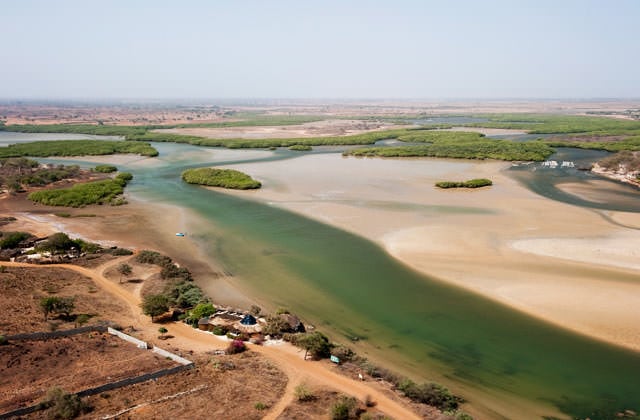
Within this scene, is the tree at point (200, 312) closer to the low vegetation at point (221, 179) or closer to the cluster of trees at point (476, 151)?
the low vegetation at point (221, 179)

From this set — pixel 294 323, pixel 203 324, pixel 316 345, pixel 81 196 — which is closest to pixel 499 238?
pixel 294 323

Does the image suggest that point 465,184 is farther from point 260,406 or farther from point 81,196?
point 260,406

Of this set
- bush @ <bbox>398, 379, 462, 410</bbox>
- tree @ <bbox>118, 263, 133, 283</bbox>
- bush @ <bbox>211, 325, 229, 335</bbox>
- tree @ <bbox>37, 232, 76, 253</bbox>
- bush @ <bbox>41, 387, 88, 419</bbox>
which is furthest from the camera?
tree @ <bbox>37, 232, 76, 253</bbox>

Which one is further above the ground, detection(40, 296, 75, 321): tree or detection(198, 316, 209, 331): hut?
detection(40, 296, 75, 321): tree

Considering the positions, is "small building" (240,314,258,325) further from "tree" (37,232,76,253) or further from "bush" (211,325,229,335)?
"tree" (37,232,76,253)

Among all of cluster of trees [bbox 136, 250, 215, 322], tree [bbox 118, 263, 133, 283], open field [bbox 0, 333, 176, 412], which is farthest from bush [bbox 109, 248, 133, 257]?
open field [bbox 0, 333, 176, 412]

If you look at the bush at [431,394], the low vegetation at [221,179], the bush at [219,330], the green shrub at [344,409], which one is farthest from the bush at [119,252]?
the low vegetation at [221,179]

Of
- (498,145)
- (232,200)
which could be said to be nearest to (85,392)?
(232,200)
